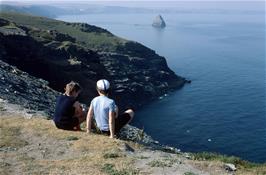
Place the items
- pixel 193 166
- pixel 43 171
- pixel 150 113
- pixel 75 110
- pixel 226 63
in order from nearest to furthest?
pixel 43 171 < pixel 193 166 < pixel 75 110 < pixel 150 113 < pixel 226 63

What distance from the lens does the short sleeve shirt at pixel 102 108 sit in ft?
58.3

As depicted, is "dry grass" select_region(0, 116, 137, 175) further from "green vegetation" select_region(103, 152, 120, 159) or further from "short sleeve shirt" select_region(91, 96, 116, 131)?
"short sleeve shirt" select_region(91, 96, 116, 131)

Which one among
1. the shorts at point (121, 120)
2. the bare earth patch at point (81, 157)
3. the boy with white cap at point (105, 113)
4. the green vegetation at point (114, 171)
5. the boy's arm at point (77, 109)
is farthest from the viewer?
the boy's arm at point (77, 109)

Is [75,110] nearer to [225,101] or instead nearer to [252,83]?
[225,101]

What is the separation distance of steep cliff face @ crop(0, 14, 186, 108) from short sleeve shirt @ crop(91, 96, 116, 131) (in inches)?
2298

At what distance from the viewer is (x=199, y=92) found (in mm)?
139375

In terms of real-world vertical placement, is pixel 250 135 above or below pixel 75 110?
below

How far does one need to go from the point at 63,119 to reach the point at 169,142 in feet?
221

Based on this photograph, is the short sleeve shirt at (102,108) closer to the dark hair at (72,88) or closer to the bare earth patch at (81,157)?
the bare earth patch at (81,157)

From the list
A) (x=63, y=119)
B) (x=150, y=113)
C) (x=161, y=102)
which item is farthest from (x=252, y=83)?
(x=63, y=119)

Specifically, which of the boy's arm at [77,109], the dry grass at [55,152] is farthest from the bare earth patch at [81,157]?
the boy's arm at [77,109]

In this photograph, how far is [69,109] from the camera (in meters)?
19.2

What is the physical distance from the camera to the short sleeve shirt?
17766 millimetres

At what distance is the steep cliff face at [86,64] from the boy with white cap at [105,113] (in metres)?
58.2
